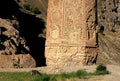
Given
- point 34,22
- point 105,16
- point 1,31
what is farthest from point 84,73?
point 105,16

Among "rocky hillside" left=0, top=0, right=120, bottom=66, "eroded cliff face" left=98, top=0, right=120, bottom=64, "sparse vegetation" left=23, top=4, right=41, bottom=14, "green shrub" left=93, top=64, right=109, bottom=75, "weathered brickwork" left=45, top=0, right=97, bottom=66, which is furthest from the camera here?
"eroded cliff face" left=98, top=0, right=120, bottom=64

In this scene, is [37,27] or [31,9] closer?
[37,27]

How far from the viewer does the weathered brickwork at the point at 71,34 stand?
46.8 feet

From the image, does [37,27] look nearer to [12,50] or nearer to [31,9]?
[31,9]

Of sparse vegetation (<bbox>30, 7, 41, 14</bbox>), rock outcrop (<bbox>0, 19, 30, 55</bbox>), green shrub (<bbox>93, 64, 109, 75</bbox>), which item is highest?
sparse vegetation (<bbox>30, 7, 41, 14</bbox>)

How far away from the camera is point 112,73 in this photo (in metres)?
13.9

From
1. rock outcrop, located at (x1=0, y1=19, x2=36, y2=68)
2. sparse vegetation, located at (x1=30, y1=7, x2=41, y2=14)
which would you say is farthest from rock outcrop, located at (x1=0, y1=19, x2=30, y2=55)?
sparse vegetation, located at (x1=30, y1=7, x2=41, y2=14)

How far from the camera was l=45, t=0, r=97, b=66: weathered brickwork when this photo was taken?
14250mm

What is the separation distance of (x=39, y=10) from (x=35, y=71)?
1719 inches

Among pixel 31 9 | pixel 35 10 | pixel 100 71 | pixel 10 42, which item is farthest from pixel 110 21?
pixel 100 71

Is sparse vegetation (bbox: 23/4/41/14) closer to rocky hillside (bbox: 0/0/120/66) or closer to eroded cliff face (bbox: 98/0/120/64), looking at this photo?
A: rocky hillside (bbox: 0/0/120/66)

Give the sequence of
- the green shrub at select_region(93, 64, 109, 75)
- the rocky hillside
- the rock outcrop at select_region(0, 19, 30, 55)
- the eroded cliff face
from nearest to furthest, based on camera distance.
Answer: the green shrub at select_region(93, 64, 109, 75)
the rock outcrop at select_region(0, 19, 30, 55)
the rocky hillside
the eroded cliff face

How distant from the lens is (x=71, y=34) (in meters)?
14.2

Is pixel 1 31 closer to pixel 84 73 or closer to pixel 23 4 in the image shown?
pixel 84 73
